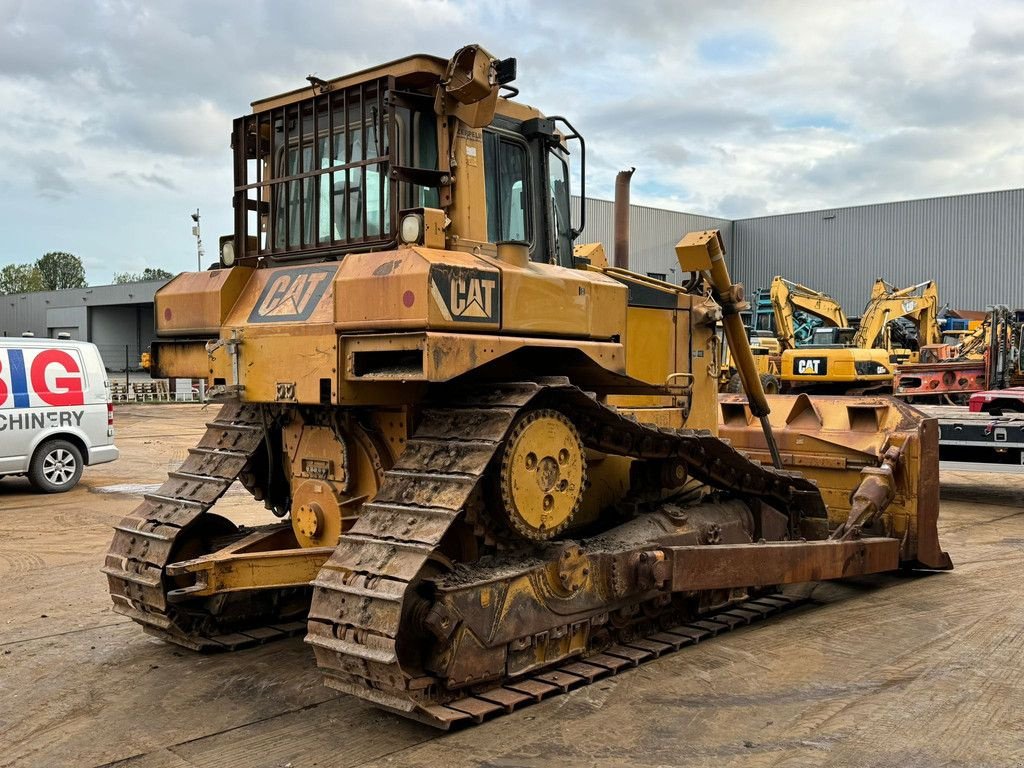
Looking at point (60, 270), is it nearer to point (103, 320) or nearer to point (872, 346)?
point (103, 320)

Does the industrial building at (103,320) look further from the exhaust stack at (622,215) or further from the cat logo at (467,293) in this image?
the cat logo at (467,293)

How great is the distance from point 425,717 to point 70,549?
244 inches

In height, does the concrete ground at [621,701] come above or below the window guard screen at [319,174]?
below

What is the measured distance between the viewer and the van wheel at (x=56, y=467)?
13.6 m

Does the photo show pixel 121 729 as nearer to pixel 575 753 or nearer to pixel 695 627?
pixel 575 753

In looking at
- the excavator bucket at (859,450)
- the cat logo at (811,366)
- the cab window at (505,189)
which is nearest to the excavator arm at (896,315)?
the cat logo at (811,366)

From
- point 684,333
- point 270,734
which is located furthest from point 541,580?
point 684,333

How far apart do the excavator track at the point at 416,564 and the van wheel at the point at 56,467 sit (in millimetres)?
9976

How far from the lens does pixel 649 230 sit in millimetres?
42531

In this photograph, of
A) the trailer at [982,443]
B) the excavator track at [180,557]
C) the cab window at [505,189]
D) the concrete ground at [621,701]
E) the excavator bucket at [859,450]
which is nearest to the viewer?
the concrete ground at [621,701]

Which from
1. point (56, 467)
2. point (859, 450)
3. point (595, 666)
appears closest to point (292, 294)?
point (595, 666)

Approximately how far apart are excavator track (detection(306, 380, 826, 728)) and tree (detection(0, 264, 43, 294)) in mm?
101189

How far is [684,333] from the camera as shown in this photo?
7.51 m

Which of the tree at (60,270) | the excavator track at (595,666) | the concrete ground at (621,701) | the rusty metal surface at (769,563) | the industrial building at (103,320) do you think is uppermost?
the tree at (60,270)
